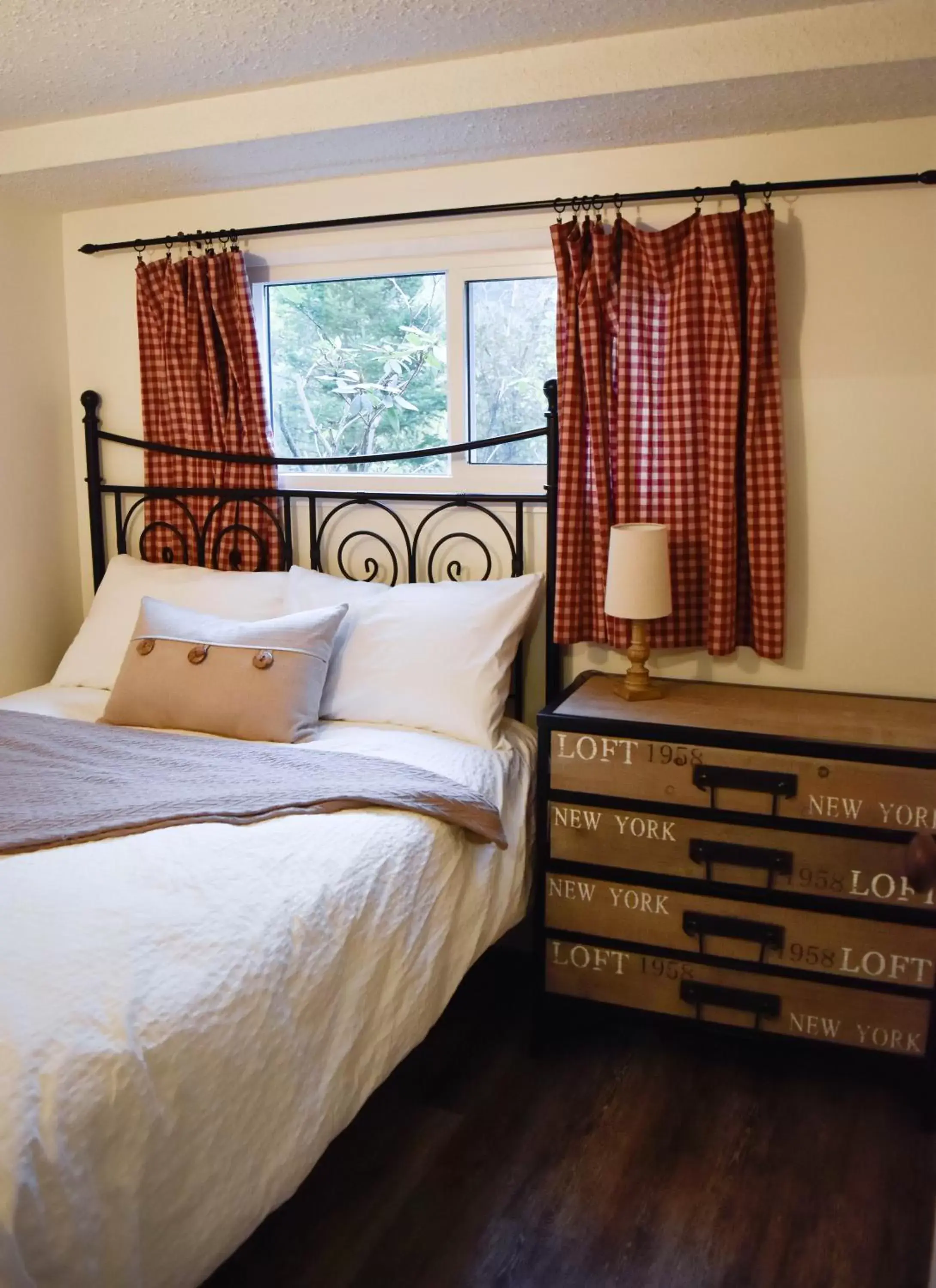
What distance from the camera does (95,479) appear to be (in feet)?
10.7

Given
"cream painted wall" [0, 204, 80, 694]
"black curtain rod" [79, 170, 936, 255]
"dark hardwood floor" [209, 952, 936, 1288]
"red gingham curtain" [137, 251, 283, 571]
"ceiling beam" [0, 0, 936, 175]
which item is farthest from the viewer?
"cream painted wall" [0, 204, 80, 694]

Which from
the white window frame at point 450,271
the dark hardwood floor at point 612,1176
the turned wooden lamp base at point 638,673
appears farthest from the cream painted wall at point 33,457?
the turned wooden lamp base at point 638,673

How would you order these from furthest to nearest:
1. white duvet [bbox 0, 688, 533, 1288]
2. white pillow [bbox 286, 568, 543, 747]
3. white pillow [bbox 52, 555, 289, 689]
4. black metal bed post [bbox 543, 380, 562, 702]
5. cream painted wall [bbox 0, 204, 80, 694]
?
1. cream painted wall [bbox 0, 204, 80, 694]
2. white pillow [bbox 52, 555, 289, 689]
3. black metal bed post [bbox 543, 380, 562, 702]
4. white pillow [bbox 286, 568, 543, 747]
5. white duvet [bbox 0, 688, 533, 1288]

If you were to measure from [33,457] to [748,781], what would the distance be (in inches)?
92.8

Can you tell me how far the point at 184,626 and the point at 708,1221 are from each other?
1.75 meters

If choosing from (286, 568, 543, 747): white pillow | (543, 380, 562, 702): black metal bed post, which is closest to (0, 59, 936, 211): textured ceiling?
(543, 380, 562, 702): black metal bed post

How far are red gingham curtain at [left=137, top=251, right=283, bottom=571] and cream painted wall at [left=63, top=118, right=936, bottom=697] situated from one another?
690mm

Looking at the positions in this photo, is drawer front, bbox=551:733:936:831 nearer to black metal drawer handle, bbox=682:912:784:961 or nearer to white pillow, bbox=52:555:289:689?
black metal drawer handle, bbox=682:912:784:961

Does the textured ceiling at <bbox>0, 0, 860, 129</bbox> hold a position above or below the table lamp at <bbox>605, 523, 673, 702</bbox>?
above

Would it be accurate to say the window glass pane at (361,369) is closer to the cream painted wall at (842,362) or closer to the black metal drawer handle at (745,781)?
the cream painted wall at (842,362)

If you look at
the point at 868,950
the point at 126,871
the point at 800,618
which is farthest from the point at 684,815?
the point at 126,871

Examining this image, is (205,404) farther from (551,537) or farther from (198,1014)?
(198,1014)

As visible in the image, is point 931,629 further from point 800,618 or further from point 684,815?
point 684,815

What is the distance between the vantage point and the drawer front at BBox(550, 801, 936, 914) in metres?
2.08
